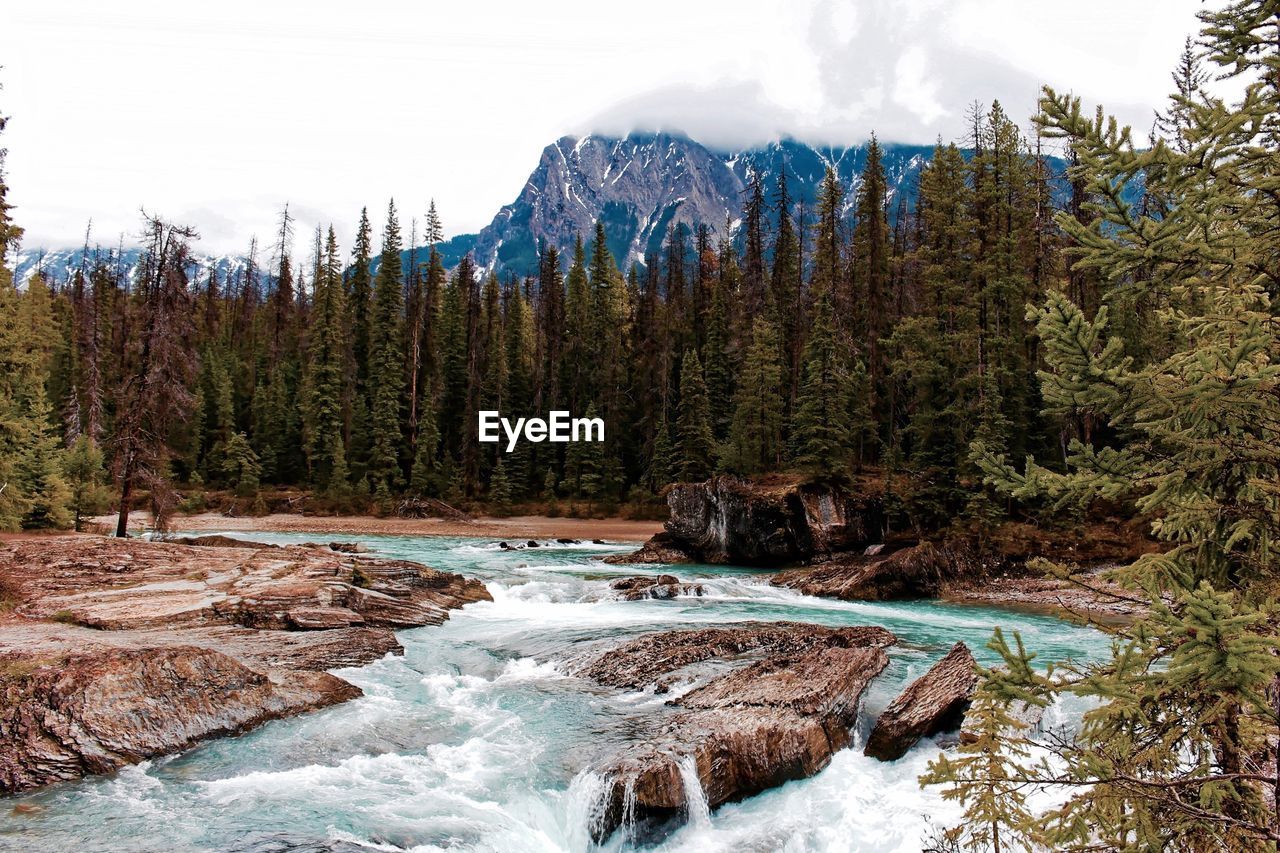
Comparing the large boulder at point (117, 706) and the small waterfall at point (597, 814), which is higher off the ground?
the large boulder at point (117, 706)

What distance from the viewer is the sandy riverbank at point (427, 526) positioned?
43.3 m

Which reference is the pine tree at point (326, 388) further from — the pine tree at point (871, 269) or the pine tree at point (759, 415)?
the pine tree at point (871, 269)

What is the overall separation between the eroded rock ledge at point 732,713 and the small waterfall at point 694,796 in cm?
3

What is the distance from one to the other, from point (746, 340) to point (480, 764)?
40.9 meters

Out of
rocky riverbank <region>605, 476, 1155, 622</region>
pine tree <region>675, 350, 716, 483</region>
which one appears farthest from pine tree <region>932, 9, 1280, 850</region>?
pine tree <region>675, 350, 716, 483</region>

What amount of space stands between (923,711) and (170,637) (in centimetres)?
1341

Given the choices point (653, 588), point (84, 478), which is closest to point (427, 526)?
point (84, 478)

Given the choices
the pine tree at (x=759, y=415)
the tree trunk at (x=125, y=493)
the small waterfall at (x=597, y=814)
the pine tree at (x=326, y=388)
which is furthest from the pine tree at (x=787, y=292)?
the small waterfall at (x=597, y=814)

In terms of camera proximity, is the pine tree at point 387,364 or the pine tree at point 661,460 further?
the pine tree at point 387,364

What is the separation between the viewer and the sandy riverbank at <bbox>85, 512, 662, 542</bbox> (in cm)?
4328

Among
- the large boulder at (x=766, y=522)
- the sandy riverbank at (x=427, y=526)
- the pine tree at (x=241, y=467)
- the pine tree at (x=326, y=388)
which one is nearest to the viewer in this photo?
the large boulder at (x=766, y=522)

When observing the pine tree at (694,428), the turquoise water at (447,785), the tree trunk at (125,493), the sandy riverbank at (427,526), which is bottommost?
the sandy riverbank at (427,526)

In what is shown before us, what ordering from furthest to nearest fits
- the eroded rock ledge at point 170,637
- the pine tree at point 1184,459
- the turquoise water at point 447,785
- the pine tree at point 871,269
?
the pine tree at point 871,269, the eroded rock ledge at point 170,637, the turquoise water at point 447,785, the pine tree at point 1184,459

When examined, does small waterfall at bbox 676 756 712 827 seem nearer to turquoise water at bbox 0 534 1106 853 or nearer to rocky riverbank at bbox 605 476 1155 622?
turquoise water at bbox 0 534 1106 853
